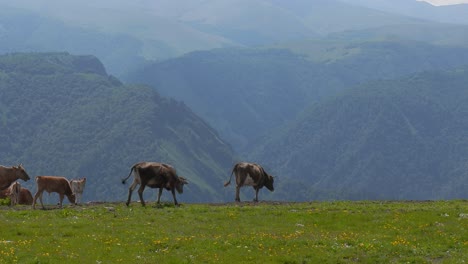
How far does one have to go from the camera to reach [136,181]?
136 ft

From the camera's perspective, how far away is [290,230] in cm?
3209

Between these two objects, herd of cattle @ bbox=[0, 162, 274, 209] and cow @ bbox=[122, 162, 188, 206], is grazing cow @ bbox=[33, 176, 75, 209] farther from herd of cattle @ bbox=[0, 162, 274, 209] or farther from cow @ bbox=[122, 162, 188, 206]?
cow @ bbox=[122, 162, 188, 206]

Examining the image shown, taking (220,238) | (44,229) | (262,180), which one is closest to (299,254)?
(220,238)

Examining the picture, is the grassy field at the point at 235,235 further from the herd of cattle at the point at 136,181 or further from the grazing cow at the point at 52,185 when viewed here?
the grazing cow at the point at 52,185

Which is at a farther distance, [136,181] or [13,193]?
[13,193]

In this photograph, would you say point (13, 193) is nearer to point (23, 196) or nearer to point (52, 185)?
point (52, 185)

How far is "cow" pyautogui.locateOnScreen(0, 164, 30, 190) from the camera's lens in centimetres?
4684

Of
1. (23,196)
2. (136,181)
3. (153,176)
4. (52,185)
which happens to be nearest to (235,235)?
(136,181)

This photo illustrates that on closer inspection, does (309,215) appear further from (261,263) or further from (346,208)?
(261,263)

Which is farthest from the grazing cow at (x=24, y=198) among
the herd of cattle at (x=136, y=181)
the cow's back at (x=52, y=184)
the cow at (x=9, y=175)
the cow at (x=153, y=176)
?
the cow at (x=153, y=176)

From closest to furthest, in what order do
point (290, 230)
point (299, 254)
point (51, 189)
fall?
point (299, 254), point (290, 230), point (51, 189)

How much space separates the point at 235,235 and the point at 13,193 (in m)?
20.4

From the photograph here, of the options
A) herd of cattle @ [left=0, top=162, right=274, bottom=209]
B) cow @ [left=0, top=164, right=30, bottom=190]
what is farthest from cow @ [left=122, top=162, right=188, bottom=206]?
cow @ [left=0, top=164, right=30, bottom=190]

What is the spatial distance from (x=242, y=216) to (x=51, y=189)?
13.9m
